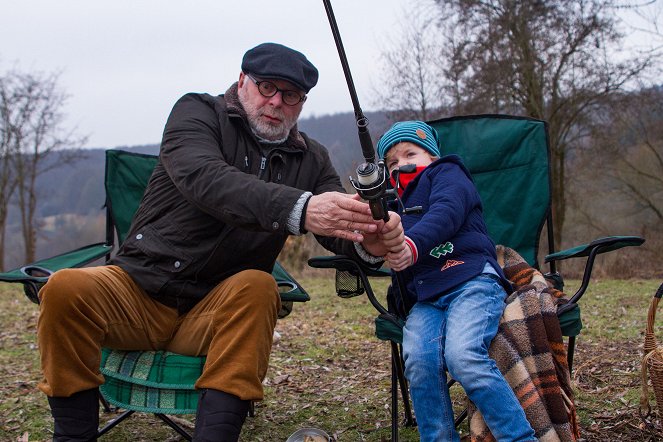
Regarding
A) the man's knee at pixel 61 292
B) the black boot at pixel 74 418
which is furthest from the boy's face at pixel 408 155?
the black boot at pixel 74 418

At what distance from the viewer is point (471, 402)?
192 cm

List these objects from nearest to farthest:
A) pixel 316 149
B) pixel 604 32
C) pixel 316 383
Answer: pixel 316 149 → pixel 316 383 → pixel 604 32

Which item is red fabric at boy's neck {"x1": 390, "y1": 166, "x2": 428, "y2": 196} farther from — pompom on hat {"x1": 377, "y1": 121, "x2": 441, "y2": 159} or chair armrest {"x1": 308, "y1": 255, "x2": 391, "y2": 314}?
chair armrest {"x1": 308, "y1": 255, "x2": 391, "y2": 314}

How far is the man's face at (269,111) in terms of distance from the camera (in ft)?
7.29

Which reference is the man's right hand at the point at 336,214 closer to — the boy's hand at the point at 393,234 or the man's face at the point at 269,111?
the boy's hand at the point at 393,234

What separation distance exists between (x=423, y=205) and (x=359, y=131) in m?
0.87

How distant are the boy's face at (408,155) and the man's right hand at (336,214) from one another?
2.38 feet

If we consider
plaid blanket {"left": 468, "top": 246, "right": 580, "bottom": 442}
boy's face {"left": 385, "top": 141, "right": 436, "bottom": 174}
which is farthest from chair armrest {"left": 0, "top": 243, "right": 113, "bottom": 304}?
plaid blanket {"left": 468, "top": 246, "right": 580, "bottom": 442}

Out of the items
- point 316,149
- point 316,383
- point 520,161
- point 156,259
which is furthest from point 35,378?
point 520,161

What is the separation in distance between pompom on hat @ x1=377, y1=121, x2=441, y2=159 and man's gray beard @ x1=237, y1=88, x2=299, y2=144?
405 millimetres

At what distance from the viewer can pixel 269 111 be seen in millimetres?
2229

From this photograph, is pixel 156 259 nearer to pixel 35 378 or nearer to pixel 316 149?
pixel 316 149

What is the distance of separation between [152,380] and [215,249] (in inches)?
18.4

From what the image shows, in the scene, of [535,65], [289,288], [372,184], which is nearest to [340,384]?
[289,288]
